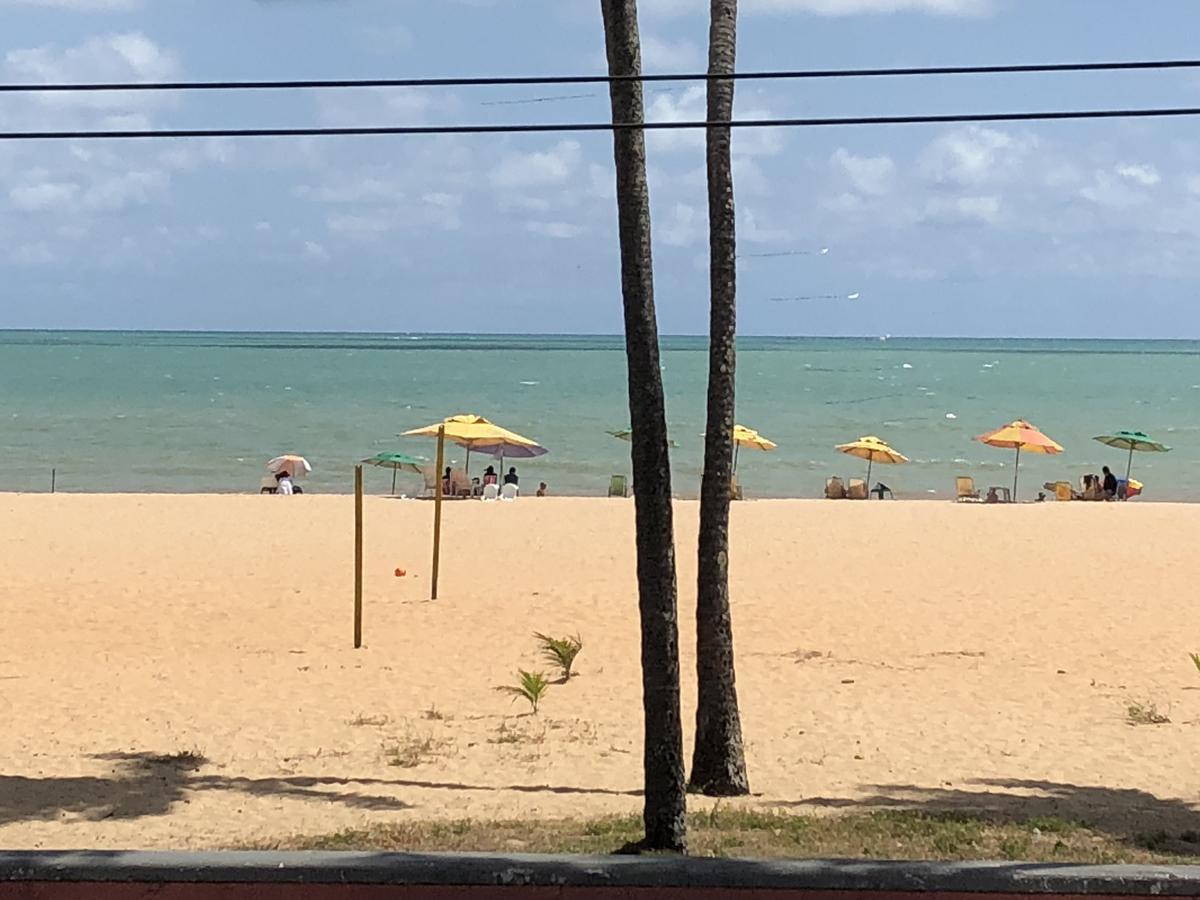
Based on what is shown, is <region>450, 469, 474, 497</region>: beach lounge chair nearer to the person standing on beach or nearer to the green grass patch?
the person standing on beach

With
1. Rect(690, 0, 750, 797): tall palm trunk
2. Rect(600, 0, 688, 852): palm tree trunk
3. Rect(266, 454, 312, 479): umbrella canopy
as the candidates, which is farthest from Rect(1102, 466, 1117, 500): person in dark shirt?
Rect(600, 0, 688, 852): palm tree trunk

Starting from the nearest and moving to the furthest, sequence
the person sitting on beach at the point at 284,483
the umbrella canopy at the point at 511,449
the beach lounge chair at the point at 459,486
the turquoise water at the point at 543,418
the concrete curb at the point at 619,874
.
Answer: the concrete curb at the point at 619,874 < the beach lounge chair at the point at 459,486 < the person sitting on beach at the point at 284,483 < the umbrella canopy at the point at 511,449 < the turquoise water at the point at 543,418

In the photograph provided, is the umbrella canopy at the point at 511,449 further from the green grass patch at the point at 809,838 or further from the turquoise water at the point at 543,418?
the green grass patch at the point at 809,838

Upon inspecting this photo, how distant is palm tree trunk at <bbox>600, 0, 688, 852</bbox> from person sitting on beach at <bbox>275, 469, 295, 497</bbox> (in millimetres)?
24670

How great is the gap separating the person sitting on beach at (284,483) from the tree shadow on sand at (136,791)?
21081 mm

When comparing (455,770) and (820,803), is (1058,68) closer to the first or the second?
(820,803)

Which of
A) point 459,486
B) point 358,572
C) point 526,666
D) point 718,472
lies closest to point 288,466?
point 459,486

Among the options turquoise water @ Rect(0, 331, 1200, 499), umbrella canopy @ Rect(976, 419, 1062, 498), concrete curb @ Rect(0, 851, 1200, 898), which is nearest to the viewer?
concrete curb @ Rect(0, 851, 1200, 898)

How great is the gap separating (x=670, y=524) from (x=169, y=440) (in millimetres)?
44375

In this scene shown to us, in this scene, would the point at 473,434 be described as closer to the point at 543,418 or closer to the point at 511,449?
the point at 511,449

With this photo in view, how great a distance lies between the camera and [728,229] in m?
8.98

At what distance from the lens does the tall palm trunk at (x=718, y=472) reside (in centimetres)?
898

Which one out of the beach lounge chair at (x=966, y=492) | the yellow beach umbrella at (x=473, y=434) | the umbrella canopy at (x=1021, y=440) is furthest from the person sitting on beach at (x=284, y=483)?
the umbrella canopy at (x=1021, y=440)

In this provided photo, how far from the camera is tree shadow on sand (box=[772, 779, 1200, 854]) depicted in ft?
27.9
